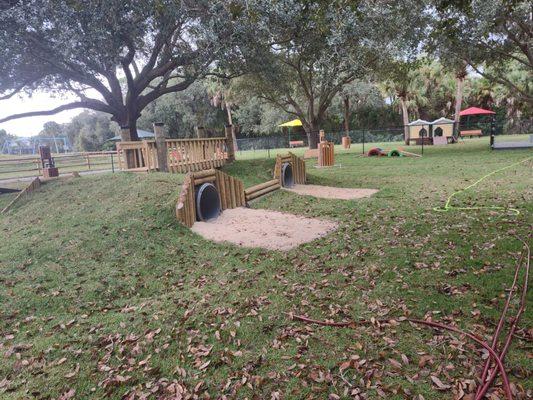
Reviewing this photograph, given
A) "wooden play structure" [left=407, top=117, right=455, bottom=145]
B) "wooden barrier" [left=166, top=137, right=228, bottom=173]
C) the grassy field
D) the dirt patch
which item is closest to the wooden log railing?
"wooden barrier" [left=166, top=137, right=228, bottom=173]

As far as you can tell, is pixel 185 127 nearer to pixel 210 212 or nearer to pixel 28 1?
pixel 28 1

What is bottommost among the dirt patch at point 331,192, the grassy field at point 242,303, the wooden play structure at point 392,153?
the grassy field at point 242,303

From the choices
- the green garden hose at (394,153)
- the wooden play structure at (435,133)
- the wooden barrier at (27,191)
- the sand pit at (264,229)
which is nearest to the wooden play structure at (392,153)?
the green garden hose at (394,153)

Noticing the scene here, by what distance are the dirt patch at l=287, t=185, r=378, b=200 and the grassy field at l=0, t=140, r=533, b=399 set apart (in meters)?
2.06

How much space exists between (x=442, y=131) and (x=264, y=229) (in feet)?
83.8

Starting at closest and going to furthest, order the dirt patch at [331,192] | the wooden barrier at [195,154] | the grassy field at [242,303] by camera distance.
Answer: the grassy field at [242,303], the dirt patch at [331,192], the wooden barrier at [195,154]

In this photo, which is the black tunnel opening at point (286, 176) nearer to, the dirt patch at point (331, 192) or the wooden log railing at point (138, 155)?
the dirt patch at point (331, 192)

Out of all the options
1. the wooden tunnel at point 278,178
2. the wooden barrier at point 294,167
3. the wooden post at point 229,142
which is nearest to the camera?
the wooden tunnel at point 278,178

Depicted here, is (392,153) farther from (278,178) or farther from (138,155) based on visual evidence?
(138,155)

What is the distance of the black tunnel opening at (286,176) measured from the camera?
11929 millimetres

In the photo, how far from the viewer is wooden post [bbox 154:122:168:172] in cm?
1032

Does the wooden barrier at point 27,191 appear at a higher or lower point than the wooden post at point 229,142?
lower

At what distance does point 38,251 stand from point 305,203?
5608 millimetres

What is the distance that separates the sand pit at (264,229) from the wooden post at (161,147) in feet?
10.5
